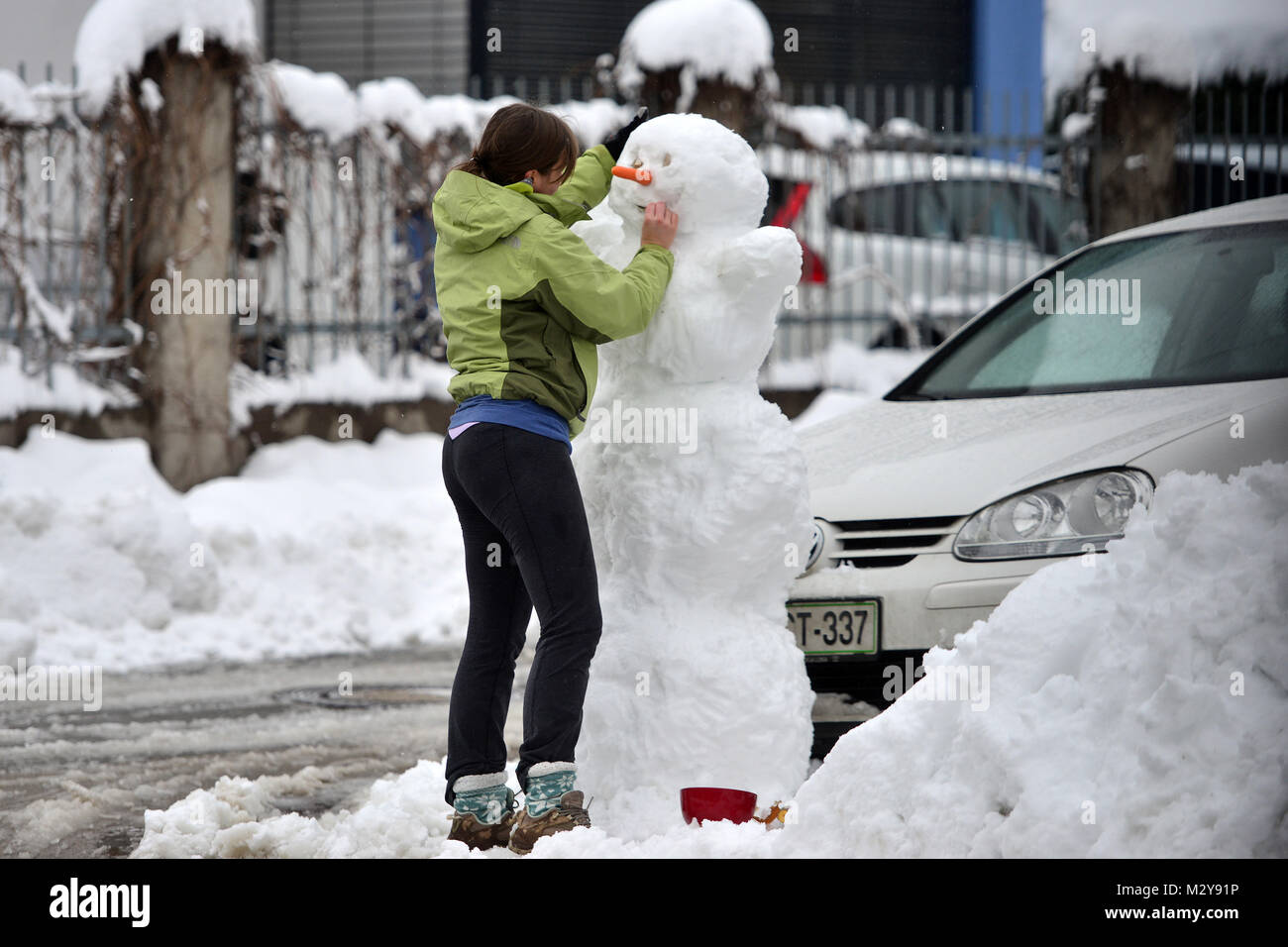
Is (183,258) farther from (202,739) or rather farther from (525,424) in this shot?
(525,424)

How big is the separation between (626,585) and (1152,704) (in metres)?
1.36

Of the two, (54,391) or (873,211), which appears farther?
(873,211)

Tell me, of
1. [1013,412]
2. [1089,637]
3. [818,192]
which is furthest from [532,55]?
[1089,637]

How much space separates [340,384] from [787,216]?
313 cm

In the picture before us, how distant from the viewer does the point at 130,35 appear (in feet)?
28.8

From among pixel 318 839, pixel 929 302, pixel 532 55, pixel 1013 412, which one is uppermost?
pixel 532 55

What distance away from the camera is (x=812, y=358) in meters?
10.1

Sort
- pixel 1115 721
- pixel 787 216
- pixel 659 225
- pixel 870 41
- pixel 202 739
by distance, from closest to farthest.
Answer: pixel 1115 721 < pixel 659 225 < pixel 202 739 < pixel 787 216 < pixel 870 41

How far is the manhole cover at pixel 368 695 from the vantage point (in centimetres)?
574

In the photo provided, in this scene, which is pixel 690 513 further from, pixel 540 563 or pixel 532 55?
pixel 532 55

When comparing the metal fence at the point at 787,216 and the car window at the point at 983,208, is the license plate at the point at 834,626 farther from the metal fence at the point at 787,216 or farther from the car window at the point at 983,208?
the car window at the point at 983,208

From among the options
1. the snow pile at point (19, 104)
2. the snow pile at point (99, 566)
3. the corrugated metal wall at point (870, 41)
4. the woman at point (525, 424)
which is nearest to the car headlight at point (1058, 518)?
the woman at point (525, 424)

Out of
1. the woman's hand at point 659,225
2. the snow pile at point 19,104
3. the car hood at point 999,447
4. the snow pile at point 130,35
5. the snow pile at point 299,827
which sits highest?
the snow pile at point 130,35

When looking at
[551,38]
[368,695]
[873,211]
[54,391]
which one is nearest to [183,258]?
[54,391]
